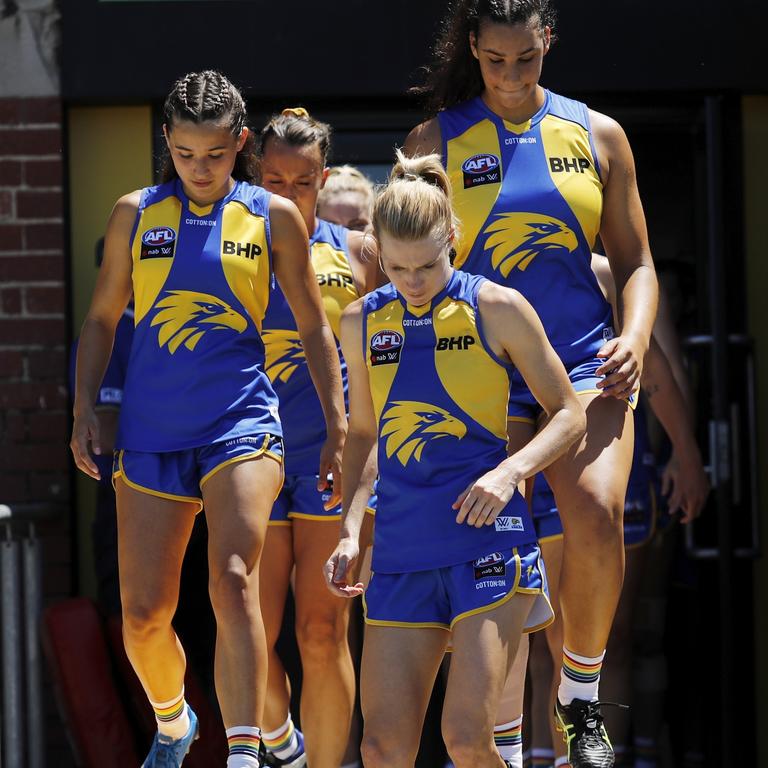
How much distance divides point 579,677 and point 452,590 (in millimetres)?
660

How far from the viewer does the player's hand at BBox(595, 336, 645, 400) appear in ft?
12.8

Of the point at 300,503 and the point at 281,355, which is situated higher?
the point at 281,355

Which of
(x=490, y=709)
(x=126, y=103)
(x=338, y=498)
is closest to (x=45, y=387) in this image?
(x=126, y=103)

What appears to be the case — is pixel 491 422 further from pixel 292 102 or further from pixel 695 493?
pixel 292 102

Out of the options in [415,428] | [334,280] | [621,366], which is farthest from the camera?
[334,280]

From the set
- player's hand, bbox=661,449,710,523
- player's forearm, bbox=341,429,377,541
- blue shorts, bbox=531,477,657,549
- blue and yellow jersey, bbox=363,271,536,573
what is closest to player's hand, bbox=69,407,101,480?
player's forearm, bbox=341,429,377,541

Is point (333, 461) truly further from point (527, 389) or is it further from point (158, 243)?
point (158, 243)

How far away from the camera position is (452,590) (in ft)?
11.8

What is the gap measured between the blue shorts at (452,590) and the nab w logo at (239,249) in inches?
42.1

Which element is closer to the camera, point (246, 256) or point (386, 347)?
point (386, 347)

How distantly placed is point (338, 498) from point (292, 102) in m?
2.22

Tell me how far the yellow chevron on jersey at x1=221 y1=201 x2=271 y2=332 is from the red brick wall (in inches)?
71.9

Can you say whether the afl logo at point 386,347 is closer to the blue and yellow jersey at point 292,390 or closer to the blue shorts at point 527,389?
the blue shorts at point 527,389

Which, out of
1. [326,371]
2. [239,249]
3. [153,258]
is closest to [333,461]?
[326,371]
